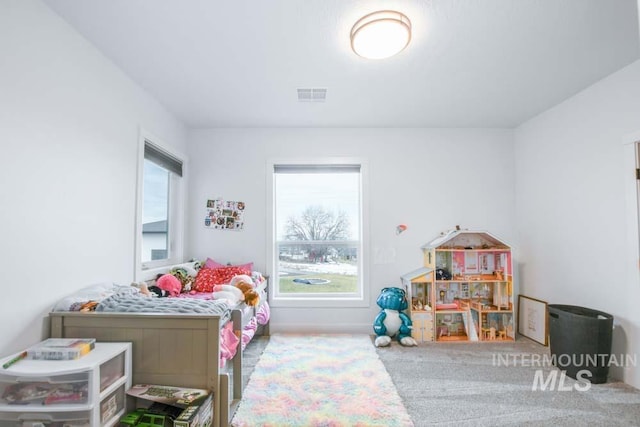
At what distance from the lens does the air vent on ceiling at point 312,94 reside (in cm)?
274

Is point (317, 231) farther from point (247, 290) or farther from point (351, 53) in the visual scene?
point (351, 53)

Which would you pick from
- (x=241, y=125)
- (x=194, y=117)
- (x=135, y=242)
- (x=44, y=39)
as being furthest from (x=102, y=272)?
(x=241, y=125)

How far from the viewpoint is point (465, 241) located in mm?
3613

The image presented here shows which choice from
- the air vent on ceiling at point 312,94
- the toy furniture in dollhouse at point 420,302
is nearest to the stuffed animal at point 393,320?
the toy furniture in dollhouse at point 420,302

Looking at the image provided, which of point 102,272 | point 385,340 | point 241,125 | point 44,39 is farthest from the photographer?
point 241,125

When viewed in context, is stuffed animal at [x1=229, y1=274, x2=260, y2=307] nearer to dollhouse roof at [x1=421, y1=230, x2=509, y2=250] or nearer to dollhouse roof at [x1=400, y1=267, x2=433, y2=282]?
dollhouse roof at [x1=400, y1=267, x2=433, y2=282]

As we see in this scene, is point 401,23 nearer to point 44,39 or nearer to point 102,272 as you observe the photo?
point 44,39

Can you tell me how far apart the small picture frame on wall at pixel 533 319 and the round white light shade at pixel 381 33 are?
9.76 feet

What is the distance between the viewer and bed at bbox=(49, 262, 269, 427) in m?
1.68

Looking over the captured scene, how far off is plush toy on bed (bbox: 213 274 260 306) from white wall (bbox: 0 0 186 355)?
29.1 inches

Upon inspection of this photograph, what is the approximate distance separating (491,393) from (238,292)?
203 centimetres

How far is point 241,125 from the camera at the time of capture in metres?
3.62

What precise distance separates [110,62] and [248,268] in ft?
7.28

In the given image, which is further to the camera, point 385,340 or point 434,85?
point 385,340
